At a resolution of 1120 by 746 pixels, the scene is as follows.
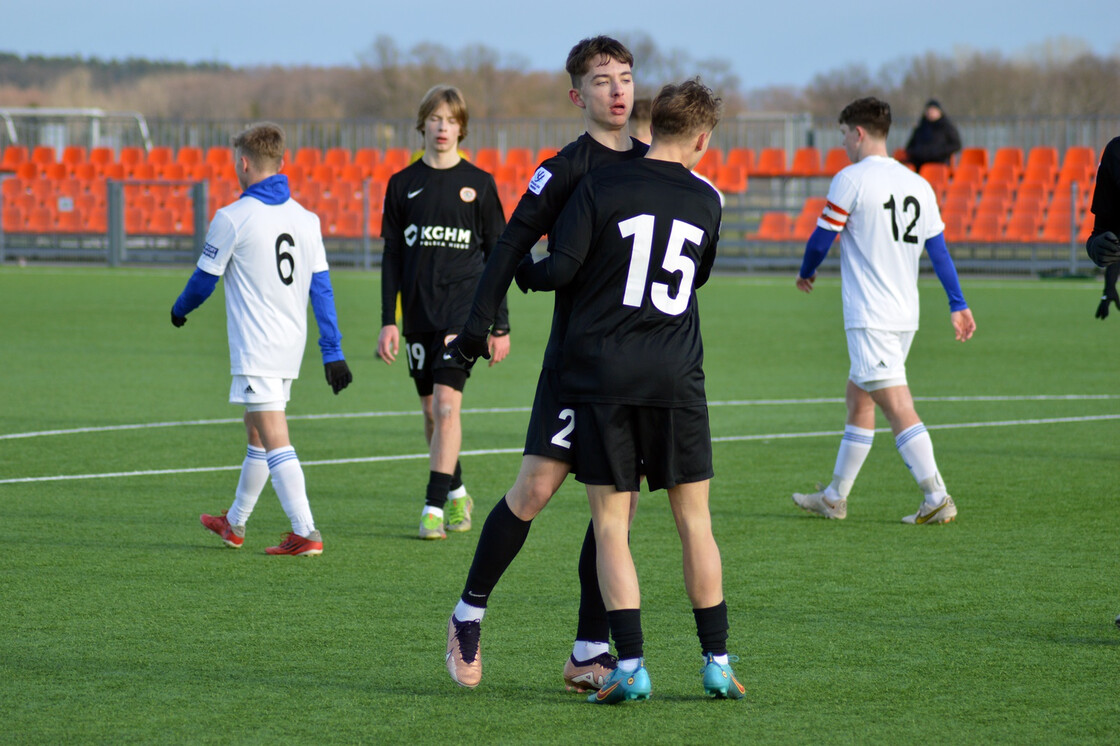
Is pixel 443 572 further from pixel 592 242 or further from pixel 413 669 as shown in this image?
pixel 592 242

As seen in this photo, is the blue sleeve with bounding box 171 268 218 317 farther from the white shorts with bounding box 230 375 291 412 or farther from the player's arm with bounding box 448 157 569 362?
the player's arm with bounding box 448 157 569 362

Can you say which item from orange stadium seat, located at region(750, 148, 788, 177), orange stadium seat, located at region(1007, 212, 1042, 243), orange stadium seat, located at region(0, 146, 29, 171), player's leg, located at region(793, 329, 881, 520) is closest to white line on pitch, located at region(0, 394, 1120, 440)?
player's leg, located at region(793, 329, 881, 520)

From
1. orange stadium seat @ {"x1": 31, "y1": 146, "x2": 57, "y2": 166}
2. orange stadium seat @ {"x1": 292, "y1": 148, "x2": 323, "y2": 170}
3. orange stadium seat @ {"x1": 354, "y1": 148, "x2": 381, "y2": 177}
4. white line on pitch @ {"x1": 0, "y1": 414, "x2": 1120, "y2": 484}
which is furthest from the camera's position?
orange stadium seat @ {"x1": 31, "y1": 146, "x2": 57, "y2": 166}

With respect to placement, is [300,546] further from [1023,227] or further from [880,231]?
[1023,227]

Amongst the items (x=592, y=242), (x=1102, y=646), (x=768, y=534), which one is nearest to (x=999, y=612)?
(x=1102, y=646)

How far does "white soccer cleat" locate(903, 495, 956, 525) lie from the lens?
688 cm

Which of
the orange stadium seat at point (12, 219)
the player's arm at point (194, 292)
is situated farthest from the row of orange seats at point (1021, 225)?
the player's arm at point (194, 292)

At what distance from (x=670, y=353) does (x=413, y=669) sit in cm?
139

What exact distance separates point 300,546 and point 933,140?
1999cm

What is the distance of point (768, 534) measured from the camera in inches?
264

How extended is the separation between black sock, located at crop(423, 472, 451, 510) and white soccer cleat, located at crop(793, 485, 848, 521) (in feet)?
5.97

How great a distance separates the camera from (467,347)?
4125mm

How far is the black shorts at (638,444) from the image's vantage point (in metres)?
3.98

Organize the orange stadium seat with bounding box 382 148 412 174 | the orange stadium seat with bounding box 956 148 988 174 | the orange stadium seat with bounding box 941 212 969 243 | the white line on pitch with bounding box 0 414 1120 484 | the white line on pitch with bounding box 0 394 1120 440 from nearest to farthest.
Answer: the white line on pitch with bounding box 0 414 1120 484
the white line on pitch with bounding box 0 394 1120 440
the orange stadium seat with bounding box 941 212 969 243
the orange stadium seat with bounding box 956 148 988 174
the orange stadium seat with bounding box 382 148 412 174
